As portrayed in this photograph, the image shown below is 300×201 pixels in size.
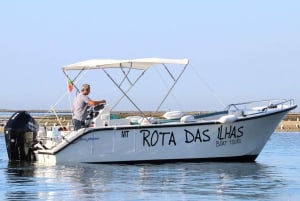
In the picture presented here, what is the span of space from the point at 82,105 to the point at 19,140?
188cm

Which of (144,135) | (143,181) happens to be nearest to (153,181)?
(143,181)

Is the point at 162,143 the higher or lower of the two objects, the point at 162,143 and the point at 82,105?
the lower

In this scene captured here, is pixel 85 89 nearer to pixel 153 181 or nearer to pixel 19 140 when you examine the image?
pixel 19 140

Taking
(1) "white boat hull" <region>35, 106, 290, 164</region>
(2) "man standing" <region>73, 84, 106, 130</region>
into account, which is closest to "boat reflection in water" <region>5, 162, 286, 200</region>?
(1) "white boat hull" <region>35, 106, 290, 164</region>

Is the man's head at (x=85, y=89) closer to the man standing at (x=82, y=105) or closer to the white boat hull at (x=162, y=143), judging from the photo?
the man standing at (x=82, y=105)

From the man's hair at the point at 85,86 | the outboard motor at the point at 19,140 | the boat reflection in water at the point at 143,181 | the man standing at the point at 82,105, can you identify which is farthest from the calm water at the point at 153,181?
the man's hair at the point at 85,86

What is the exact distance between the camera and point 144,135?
2195 centimetres

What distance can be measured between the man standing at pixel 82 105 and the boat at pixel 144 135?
0.18 meters

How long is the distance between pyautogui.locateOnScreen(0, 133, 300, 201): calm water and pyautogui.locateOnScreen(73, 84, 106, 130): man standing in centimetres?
128

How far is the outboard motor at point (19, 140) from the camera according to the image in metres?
22.6

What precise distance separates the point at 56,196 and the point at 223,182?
374cm

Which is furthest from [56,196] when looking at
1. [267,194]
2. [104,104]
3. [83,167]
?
[104,104]

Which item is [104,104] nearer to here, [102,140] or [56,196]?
[102,140]

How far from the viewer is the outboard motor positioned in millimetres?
22641
